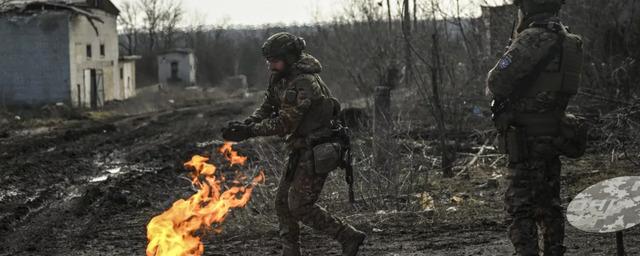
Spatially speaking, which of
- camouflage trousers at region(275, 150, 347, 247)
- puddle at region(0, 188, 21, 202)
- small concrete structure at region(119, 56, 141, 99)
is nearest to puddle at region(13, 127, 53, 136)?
puddle at region(0, 188, 21, 202)

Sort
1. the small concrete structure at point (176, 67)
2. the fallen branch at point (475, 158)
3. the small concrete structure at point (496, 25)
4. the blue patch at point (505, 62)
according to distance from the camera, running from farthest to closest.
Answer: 1. the small concrete structure at point (176, 67)
2. the small concrete structure at point (496, 25)
3. the fallen branch at point (475, 158)
4. the blue patch at point (505, 62)

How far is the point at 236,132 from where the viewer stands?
601 centimetres

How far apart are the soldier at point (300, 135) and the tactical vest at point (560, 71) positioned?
5.01 feet

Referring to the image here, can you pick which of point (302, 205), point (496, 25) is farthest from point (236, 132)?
point (496, 25)

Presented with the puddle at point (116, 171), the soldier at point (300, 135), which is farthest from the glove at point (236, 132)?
the puddle at point (116, 171)

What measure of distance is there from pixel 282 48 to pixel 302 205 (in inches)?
46.9

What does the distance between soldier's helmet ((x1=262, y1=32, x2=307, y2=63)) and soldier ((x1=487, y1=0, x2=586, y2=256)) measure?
4.92 feet

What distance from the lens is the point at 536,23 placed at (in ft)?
17.7

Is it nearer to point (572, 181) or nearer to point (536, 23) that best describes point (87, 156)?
point (572, 181)

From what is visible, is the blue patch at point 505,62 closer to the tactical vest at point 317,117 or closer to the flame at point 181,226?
the tactical vest at point 317,117

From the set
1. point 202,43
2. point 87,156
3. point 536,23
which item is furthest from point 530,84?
point 202,43

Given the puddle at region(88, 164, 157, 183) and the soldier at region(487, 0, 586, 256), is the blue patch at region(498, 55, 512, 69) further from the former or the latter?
the puddle at region(88, 164, 157, 183)

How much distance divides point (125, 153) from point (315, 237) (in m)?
11.0

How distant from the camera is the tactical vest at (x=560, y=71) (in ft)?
17.6
